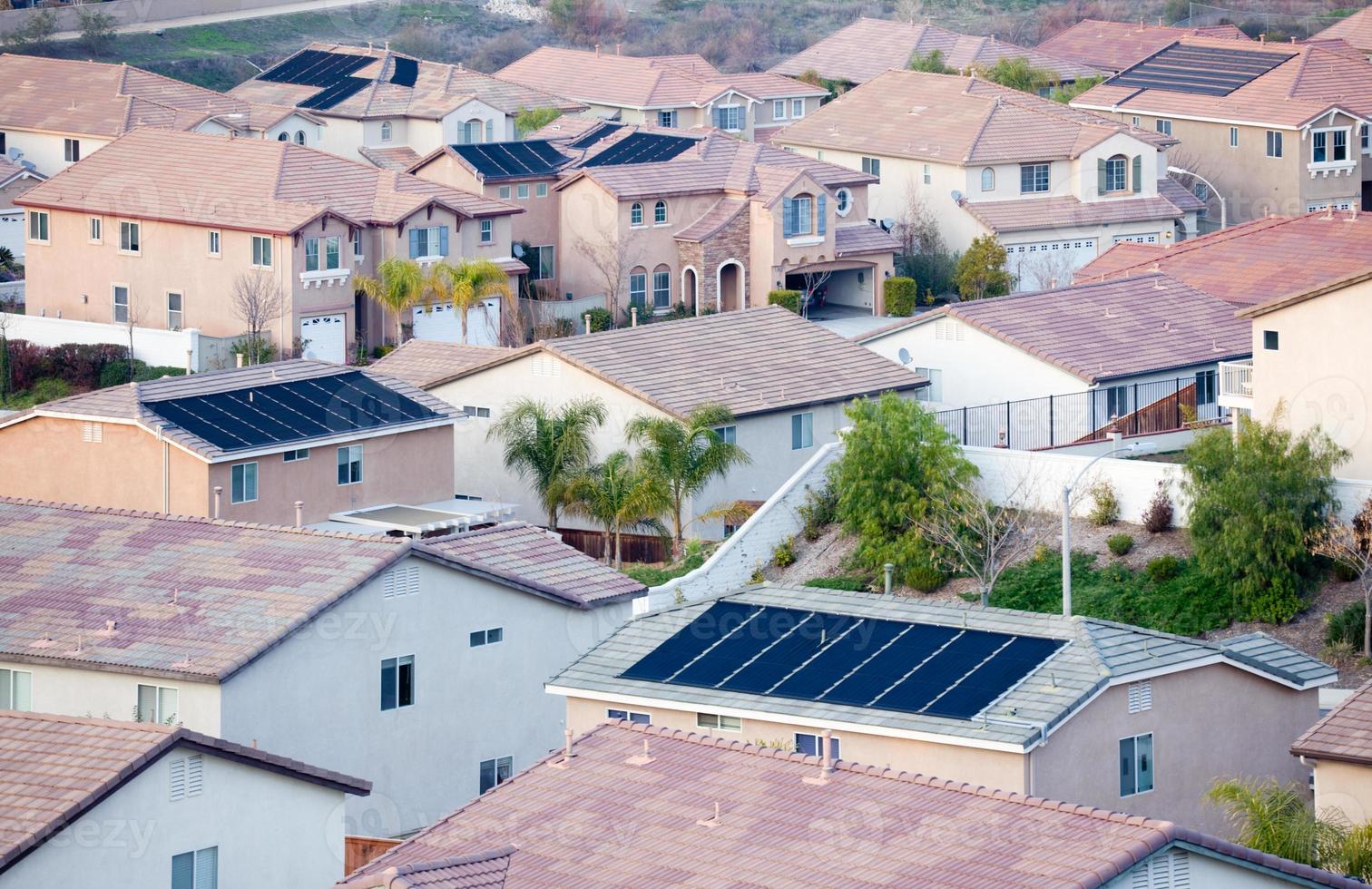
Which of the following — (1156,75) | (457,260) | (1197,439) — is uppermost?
(1156,75)

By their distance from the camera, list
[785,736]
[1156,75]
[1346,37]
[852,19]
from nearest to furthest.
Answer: [785,736] < [1156,75] < [1346,37] < [852,19]

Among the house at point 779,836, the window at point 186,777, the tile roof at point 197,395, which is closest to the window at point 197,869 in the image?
the window at point 186,777

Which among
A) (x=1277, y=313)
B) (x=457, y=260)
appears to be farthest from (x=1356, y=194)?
(x=1277, y=313)

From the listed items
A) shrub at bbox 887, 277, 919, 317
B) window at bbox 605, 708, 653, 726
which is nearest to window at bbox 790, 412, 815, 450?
shrub at bbox 887, 277, 919, 317

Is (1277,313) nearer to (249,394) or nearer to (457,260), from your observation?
(249,394)

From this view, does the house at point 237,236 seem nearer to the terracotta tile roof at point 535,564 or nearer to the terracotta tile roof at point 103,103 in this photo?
the terracotta tile roof at point 103,103

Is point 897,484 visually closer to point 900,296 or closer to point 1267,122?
point 900,296
